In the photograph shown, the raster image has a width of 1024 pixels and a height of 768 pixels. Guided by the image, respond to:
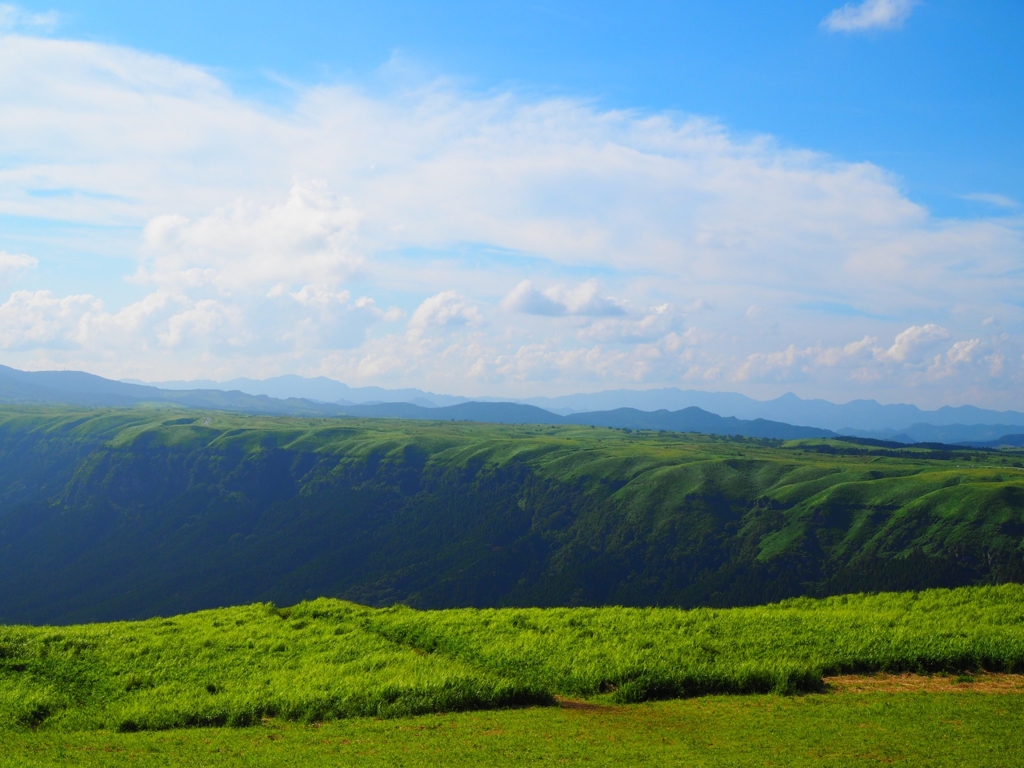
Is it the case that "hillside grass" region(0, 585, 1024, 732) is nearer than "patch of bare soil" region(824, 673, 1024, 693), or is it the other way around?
"hillside grass" region(0, 585, 1024, 732)

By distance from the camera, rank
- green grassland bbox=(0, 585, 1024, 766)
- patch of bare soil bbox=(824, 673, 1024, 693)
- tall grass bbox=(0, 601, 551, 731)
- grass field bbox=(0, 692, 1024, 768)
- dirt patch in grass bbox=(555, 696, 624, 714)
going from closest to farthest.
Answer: grass field bbox=(0, 692, 1024, 768) → green grassland bbox=(0, 585, 1024, 766) → tall grass bbox=(0, 601, 551, 731) → dirt patch in grass bbox=(555, 696, 624, 714) → patch of bare soil bbox=(824, 673, 1024, 693)

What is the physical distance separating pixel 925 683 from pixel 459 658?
2024 centimetres

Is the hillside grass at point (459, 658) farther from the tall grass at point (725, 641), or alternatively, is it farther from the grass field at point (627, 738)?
the grass field at point (627, 738)

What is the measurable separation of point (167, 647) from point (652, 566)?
17804 centimetres

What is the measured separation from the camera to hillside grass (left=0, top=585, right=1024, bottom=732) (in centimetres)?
2638

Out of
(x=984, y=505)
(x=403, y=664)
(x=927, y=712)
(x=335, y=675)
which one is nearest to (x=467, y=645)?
(x=403, y=664)

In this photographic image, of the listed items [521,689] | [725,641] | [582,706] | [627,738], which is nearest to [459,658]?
[521,689]

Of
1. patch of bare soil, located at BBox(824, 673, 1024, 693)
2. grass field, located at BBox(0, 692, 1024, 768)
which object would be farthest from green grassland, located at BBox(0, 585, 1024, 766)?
patch of bare soil, located at BBox(824, 673, 1024, 693)

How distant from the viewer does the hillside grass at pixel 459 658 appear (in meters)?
26.4

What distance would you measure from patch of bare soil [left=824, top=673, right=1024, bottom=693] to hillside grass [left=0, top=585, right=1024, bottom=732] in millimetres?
645

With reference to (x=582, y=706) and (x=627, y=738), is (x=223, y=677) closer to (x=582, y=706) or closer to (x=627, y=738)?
(x=582, y=706)

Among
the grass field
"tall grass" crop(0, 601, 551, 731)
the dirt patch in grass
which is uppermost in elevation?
the grass field

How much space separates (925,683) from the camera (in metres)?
27.8

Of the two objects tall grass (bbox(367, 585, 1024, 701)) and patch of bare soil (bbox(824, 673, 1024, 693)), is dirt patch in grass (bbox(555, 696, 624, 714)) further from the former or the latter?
patch of bare soil (bbox(824, 673, 1024, 693))
